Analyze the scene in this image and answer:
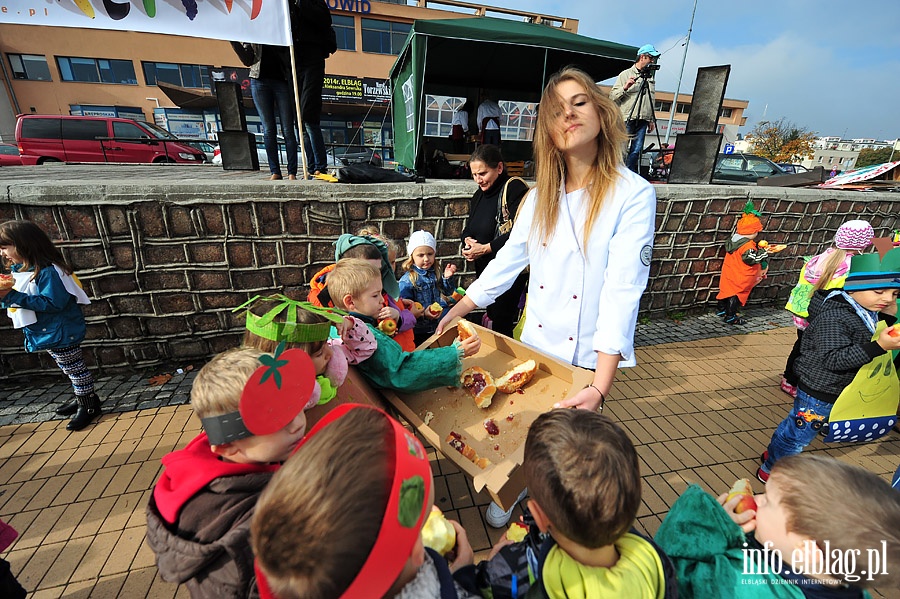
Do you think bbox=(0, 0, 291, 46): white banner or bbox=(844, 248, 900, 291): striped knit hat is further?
bbox=(0, 0, 291, 46): white banner

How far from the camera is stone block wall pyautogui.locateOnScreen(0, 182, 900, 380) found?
331cm

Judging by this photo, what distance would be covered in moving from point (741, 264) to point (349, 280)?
5.65m

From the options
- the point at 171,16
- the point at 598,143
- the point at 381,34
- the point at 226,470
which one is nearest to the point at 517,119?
the point at 171,16

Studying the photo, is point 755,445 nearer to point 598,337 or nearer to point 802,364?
point 802,364

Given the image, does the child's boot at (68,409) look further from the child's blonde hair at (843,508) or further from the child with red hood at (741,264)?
the child with red hood at (741,264)

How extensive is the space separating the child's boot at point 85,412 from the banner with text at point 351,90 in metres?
22.6

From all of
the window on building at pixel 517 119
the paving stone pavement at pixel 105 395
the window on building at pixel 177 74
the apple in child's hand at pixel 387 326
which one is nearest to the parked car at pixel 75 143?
the paving stone pavement at pixel 105 395

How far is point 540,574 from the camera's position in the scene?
3.33 feet

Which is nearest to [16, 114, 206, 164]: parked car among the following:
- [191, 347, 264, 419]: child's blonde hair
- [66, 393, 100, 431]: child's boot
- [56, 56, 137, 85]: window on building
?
[66, 393, 100, 431]: child's boot

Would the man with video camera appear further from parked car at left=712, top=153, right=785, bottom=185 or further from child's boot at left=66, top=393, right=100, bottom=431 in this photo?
child's boot at left=66, top=393, right=100, bottom=431

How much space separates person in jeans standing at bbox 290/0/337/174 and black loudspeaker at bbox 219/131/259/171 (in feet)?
6.45

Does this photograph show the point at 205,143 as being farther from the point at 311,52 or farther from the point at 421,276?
the point at 421,276

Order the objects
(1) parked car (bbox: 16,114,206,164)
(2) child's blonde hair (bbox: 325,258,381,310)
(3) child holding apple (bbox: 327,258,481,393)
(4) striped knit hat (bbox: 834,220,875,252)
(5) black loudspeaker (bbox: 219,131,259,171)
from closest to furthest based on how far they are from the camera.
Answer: (3) child holding apple (bbox: 327,258,481,393) < (2) child's blonde hair (bbox: 325,258,381,310) < (4) striped knit hat (bbox: 834,220,875,252) < (5) black loudspeaker (bbox: 219,131,259,171) < (1) parked car (bbox: 16,114,206,164)

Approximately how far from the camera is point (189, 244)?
355cm
